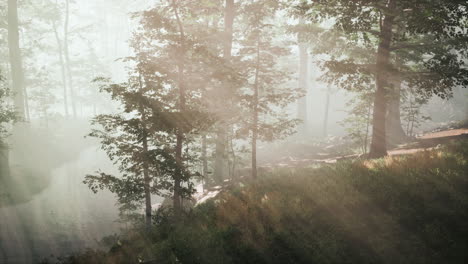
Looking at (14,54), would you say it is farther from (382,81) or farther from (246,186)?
(382,81)

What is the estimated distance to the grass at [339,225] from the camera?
18.7 feet

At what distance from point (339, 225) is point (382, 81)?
7.17m

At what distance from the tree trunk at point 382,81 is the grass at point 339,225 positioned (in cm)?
297

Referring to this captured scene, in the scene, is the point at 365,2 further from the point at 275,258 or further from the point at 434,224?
the point at 275,258

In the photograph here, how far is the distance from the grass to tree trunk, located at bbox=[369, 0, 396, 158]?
Answer: 117 inches

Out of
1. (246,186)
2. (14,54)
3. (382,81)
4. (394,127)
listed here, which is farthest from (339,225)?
(14,54)

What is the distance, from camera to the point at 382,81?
11.0 meters

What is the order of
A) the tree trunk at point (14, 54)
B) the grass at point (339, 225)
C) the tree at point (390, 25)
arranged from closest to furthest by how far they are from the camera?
the grass at point (339, 225), the tree at point (390, 25), the tree trunk at point (14, 54)

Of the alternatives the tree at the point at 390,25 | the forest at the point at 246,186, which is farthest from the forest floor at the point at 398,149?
the tree at the point at 390,25

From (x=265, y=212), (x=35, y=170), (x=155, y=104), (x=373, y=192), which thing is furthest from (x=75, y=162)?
(x=373, y=192)

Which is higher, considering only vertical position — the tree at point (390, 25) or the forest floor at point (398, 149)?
the tree at point (390, 25)

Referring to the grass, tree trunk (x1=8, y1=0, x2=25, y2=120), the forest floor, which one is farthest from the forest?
tree trunk (x1=8, y1=0, x2=25, y2=120)

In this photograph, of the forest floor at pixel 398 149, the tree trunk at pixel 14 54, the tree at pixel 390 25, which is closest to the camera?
the tree at pixel 390 25

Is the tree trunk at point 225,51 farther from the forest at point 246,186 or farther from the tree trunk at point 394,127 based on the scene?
the tree trunk at point 394,127
